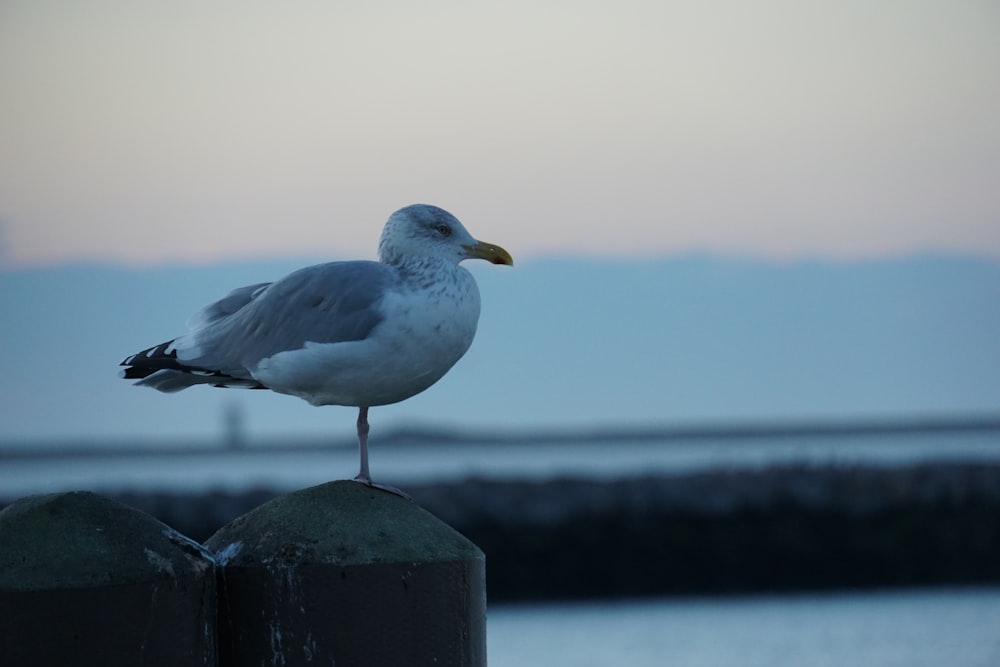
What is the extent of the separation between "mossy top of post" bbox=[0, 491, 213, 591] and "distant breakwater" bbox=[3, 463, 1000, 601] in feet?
62.2

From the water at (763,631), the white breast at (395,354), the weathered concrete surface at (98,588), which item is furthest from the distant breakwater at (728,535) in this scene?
the weathered concrete surface at (98,588)

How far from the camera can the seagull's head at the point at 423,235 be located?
5.59 meters

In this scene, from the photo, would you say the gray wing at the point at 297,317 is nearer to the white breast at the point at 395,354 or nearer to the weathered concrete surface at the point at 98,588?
the white breast at the point at 395,354

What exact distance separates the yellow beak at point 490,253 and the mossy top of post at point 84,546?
2105 mm

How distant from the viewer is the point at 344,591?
3.99 metres

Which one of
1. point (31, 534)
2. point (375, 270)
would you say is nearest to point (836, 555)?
point (375, 270)

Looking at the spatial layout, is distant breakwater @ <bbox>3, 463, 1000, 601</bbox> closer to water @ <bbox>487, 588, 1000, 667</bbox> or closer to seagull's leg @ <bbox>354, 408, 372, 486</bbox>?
water @ <bbox>487, 588, 1000, 667</bbox>

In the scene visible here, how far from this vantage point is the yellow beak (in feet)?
18.9

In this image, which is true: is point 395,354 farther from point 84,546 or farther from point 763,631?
point 763,631

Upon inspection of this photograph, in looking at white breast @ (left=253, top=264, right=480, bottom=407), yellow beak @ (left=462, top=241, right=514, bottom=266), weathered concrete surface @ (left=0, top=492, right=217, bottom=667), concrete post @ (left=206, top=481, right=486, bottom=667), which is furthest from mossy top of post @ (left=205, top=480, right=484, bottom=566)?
yellow beak @ (left=462, top=241, right=514, bottom=266)

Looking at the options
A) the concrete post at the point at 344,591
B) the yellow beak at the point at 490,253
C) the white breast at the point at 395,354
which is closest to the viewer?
the concrete post at the point at 344,591

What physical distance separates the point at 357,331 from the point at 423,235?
506mm

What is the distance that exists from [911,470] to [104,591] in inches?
1046

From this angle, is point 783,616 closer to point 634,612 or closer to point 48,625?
point 634,612
